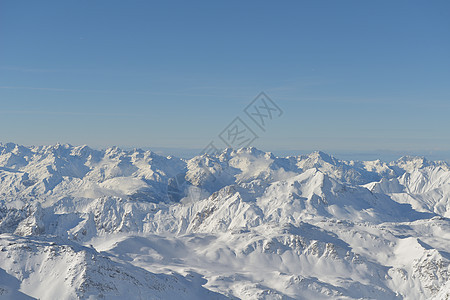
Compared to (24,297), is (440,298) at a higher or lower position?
higher

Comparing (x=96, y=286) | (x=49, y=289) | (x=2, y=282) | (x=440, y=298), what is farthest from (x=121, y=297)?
(x=440, y=298)

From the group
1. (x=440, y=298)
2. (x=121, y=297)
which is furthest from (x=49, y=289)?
(x=440, y=298)

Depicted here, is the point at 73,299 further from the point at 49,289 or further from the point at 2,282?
the point at 2,282

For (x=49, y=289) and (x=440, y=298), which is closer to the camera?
(x=440, y=298)

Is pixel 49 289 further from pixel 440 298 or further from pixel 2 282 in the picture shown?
pixel 440 298

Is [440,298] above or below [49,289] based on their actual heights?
above

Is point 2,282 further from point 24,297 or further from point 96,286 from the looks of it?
point 96,286

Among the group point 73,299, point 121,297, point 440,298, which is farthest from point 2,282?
point 440,298

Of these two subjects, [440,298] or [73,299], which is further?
[73,299]
